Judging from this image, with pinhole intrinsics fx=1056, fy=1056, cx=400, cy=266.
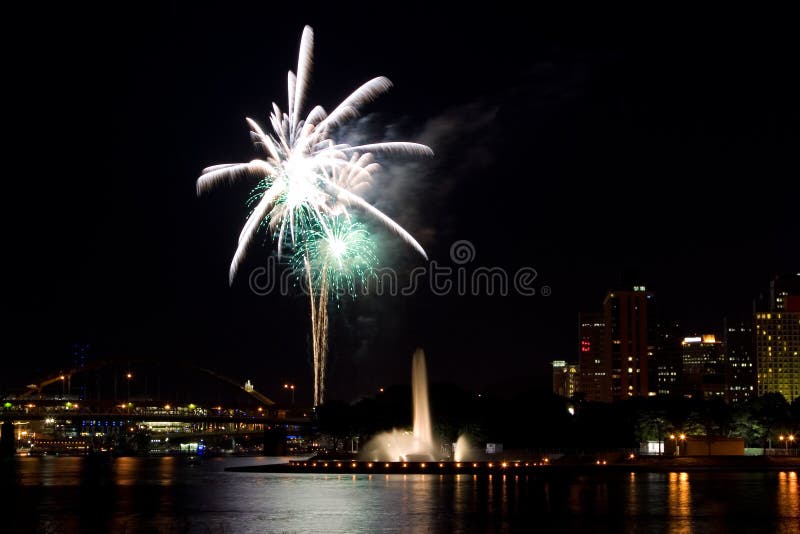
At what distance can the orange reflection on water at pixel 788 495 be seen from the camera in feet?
183

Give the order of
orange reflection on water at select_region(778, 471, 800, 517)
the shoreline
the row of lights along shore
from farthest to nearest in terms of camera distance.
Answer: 1. the row of lights along shore
2. the shoreline
3. orange reflection on water at select_region(778, 471, 800, 517)

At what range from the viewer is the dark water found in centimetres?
4797

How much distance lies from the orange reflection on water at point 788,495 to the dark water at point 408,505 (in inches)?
4.4

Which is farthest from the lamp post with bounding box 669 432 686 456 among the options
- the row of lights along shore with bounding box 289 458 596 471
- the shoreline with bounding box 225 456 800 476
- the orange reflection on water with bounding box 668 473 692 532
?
the orange reflection on water with bounding box 668 473 692 532

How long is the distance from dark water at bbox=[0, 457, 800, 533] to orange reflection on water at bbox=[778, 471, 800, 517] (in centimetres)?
11

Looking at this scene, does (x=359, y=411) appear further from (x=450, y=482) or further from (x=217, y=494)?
(x=217, y=494)

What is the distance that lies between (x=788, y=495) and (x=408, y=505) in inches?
1025

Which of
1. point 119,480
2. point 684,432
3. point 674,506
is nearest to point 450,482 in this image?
point 674,506

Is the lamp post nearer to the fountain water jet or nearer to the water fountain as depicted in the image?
the water fountain

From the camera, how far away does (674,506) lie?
58656mm

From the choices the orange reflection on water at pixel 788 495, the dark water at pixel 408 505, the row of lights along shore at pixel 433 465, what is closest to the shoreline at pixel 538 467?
the row of lights along shore at pixel 433 465

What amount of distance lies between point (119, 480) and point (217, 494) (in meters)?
28.9

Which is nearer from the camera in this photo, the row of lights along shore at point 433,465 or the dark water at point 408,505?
the dark water at point 408,505

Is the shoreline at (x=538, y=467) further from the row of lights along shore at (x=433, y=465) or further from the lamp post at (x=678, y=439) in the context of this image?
the lamp post at (x=678, y=439)
